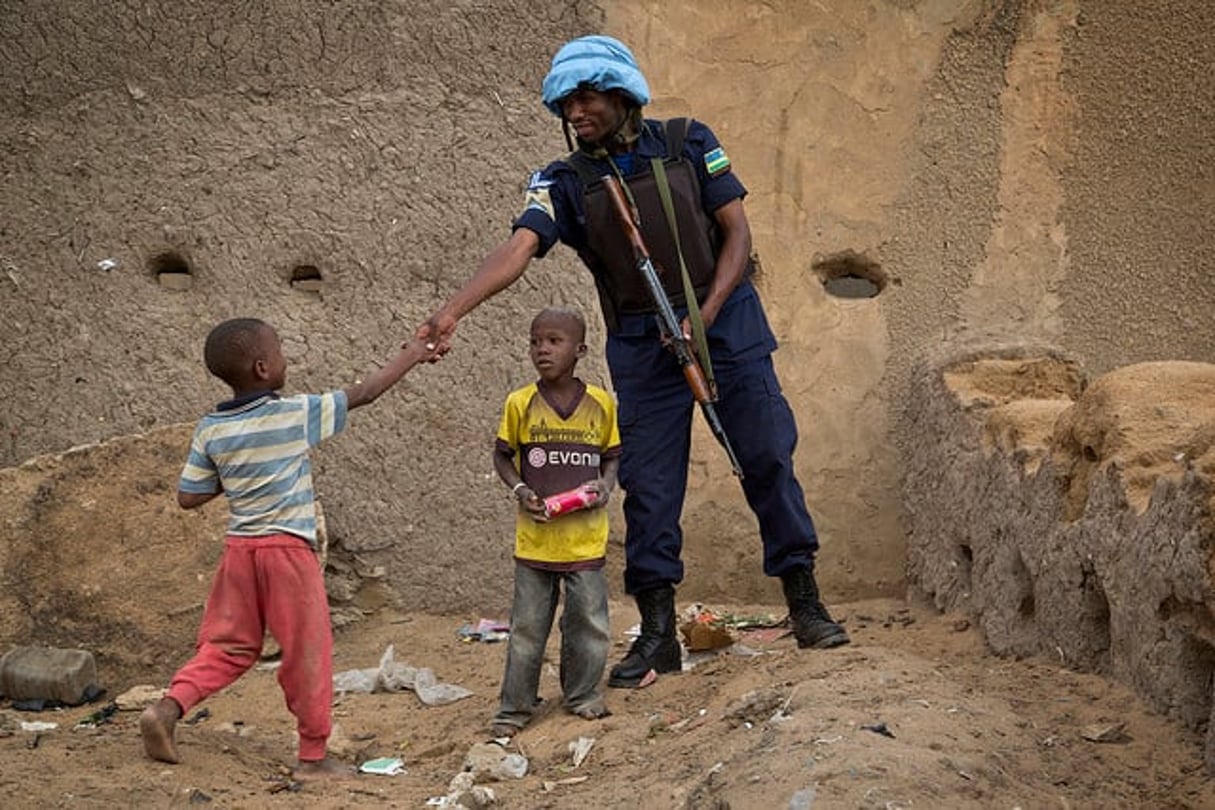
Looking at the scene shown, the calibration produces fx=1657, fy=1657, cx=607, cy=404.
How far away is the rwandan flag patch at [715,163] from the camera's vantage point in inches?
171

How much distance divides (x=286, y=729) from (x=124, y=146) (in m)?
2.18

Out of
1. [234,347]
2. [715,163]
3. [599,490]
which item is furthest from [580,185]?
[234,347]

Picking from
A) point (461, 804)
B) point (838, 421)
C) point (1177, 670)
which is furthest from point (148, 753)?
point (838, 421)

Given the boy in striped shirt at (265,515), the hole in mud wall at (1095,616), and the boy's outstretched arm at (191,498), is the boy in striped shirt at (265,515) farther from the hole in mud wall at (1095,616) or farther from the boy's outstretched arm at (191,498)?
the hole in mud wall at (1095,616)

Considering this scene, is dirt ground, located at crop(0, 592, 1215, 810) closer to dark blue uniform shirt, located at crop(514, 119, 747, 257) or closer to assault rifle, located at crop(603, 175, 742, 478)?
assault rifle, located at crop(603, 175, 742, 478)

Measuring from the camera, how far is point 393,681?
4.94 meters

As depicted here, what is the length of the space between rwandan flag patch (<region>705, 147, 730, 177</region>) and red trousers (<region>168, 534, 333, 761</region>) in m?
1.43

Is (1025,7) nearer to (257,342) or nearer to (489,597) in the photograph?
(489,597)

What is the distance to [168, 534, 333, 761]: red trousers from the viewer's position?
3.90 m

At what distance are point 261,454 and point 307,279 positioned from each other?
1.96 m

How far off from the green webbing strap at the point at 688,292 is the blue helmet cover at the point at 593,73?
194mm

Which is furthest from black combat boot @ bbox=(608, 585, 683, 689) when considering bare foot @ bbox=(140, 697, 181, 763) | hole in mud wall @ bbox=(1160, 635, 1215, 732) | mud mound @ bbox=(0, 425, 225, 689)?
hole in mud wall @ bbox=(1160, 635, 1215, 732)

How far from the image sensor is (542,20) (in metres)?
5.67

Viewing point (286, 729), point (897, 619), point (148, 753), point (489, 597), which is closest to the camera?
point (148, 753)
